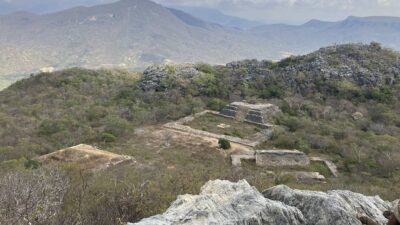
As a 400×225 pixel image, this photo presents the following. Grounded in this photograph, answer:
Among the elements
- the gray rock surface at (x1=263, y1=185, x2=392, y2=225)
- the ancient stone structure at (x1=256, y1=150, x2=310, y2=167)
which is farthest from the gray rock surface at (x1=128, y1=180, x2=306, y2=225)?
the ancient stone structure at (x1=256, y1=150, x2=310, y2=167)

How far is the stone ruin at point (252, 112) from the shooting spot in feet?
134

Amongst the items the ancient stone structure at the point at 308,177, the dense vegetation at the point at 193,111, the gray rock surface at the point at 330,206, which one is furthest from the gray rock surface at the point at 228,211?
the ancient stone structure at the point at 308,177

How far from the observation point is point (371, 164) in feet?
94.7

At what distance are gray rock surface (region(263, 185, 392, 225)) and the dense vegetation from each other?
4404 mm

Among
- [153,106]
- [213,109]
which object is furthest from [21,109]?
[213,109]

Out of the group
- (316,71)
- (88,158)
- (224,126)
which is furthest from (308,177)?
(316,71)

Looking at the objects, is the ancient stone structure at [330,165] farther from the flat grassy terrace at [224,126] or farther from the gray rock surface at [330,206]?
the gray rock surface at [330,206]

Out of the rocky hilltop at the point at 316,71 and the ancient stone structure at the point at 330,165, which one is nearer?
the ancient stone structure at the point at 330,165

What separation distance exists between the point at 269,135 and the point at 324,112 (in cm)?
1082

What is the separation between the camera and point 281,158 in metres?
29.4

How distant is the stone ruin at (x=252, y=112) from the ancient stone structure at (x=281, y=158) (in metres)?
10.0

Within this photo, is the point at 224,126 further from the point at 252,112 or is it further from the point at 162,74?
the point at 162,74

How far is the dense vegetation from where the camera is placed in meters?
17.3

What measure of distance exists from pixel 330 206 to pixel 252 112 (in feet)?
105
